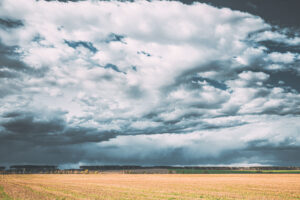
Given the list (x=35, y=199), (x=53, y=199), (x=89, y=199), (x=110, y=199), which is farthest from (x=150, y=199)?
(x=35, y=199)

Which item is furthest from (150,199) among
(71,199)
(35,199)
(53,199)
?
(35,199)

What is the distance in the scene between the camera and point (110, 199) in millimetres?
28422

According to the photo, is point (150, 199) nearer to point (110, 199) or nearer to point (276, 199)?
point (110, 199)

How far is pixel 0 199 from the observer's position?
1140 inches

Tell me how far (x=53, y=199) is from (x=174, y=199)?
44.2 feet

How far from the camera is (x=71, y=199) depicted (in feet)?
93.8

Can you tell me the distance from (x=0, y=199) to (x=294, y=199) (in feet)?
110

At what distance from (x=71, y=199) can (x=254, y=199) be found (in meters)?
20.7

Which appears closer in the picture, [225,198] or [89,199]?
[89,199]

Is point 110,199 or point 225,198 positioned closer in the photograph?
point 110,199

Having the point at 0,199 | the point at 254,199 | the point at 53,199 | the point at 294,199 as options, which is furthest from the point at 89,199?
the point at 294,199

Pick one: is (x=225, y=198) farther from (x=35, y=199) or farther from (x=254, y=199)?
(x=35, y=199)

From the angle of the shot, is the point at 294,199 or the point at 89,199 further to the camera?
the point at 294,199

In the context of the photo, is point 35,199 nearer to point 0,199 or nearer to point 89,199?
point 0,199
